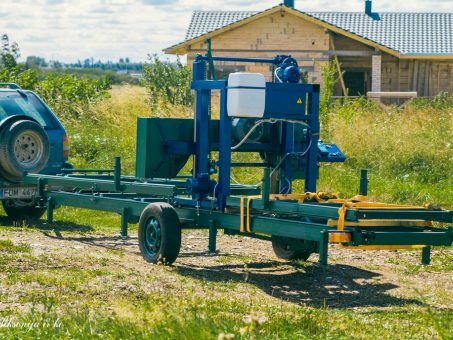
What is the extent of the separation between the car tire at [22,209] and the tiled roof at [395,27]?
26266 mm

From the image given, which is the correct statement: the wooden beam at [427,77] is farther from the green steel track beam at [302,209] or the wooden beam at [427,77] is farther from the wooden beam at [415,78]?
the green steel track beam at [302,209]

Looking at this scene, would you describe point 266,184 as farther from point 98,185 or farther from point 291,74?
point 98,185

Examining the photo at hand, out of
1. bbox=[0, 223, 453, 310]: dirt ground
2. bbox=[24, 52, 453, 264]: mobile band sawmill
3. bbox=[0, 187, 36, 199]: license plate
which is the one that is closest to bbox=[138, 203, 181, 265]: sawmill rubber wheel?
bbox=[24, 52, 453, 264]: mobile band sawmill

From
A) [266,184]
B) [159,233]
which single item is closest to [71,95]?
[159,233]

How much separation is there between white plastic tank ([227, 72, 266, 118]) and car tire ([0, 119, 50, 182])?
4.23 m

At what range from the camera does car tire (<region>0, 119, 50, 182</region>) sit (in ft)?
46.0

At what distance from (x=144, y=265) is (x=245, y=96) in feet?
6.60

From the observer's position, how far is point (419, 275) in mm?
11234

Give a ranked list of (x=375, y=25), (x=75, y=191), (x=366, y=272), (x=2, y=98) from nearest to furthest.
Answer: (x=366, y=272), (x=75, y=191), (x=2, y=98), (x=375, y=25)

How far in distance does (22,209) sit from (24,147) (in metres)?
1.20

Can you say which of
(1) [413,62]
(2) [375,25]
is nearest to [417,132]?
(1) [413,62]

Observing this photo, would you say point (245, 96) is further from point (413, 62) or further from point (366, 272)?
point (413, 62)

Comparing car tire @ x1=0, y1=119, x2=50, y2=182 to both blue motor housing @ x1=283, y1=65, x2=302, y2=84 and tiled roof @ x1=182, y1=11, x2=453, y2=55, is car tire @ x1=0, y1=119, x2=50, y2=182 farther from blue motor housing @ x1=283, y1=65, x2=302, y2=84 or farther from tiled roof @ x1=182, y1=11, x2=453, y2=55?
tiled roof @ x1=182, y1=11, x2=453, y2=55

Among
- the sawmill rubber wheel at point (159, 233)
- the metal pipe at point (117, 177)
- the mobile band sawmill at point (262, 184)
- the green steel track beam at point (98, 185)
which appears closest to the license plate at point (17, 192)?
the green steel track beam at point (98, 185)
